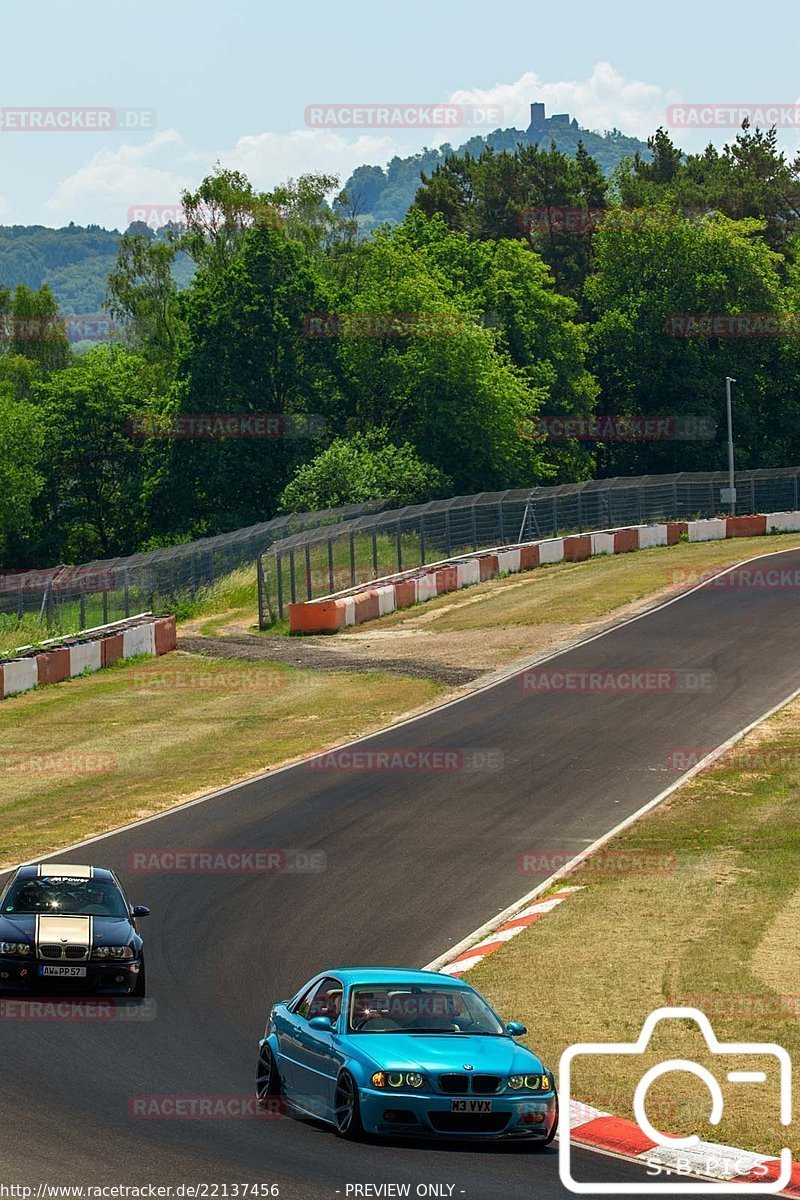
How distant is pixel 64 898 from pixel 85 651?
1090 inches

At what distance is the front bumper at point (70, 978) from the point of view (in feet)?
56.5

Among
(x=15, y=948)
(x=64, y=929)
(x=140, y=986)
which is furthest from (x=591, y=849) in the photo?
(x=15, y=948)

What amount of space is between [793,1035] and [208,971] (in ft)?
21.8

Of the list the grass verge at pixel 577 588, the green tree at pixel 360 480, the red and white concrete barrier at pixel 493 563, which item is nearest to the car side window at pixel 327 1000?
the grass verge at pixel 577 588

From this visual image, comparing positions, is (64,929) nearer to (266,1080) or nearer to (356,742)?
(266,1080)

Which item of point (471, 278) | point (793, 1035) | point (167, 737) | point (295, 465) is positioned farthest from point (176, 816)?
point (471, 278)

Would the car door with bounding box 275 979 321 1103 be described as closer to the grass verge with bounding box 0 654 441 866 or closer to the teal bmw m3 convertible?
the teal bmw m3 convertible

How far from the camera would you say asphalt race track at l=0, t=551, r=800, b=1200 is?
459 inches

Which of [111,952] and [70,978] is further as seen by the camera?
[111,952]

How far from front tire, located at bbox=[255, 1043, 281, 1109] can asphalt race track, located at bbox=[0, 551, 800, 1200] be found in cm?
29

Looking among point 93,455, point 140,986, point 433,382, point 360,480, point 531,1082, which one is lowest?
point 140,986

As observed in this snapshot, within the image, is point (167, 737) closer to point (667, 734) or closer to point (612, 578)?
point (667, 734)

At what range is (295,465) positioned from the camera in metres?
82.3

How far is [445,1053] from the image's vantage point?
40.7ft
